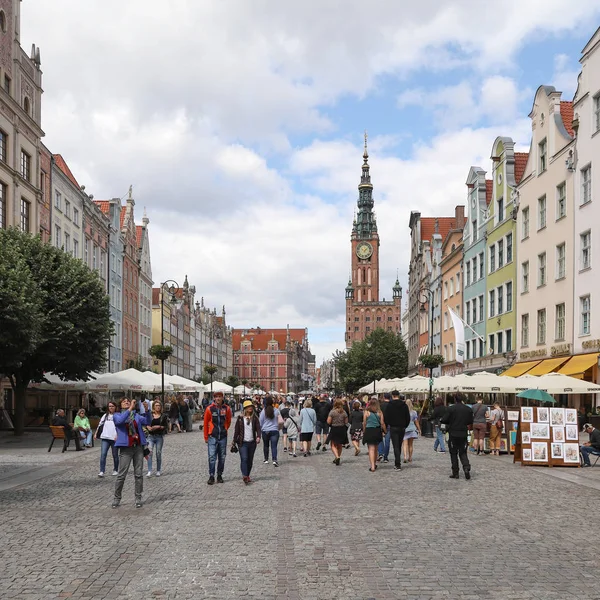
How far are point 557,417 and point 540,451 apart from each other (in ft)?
3.17

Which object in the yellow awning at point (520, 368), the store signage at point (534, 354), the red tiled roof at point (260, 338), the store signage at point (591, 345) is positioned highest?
the red tiled roof at point (260, 338)

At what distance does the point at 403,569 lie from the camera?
27.2 ft

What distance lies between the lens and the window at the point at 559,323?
36719mm

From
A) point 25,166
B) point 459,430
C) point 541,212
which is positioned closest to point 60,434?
point 459,430

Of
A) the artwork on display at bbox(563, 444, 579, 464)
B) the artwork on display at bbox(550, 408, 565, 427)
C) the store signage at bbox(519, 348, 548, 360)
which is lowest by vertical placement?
the artwork on display at bbox(563, 444, 579, 464)

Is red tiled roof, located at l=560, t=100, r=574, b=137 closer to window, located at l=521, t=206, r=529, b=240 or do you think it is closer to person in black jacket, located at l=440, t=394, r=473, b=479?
window, located at l=521, t=206, r=529, b=240

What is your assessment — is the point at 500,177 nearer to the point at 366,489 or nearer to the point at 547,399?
the point at 547,399

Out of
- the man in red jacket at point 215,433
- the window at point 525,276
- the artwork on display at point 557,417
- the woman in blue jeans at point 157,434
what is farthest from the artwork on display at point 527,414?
the window at point 525,276

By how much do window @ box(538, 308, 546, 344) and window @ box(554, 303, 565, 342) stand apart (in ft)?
6.10

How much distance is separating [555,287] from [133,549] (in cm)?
3146

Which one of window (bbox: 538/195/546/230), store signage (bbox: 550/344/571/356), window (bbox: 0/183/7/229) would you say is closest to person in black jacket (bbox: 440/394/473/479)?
store signage (bbox: 550/344/571/356)

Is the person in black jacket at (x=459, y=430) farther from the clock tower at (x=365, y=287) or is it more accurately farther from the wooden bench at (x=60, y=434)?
the clock tower at (x=365, y=287)

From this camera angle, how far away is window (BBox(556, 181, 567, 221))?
36.9 meters

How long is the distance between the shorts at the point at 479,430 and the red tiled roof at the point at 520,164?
77.8 ft
